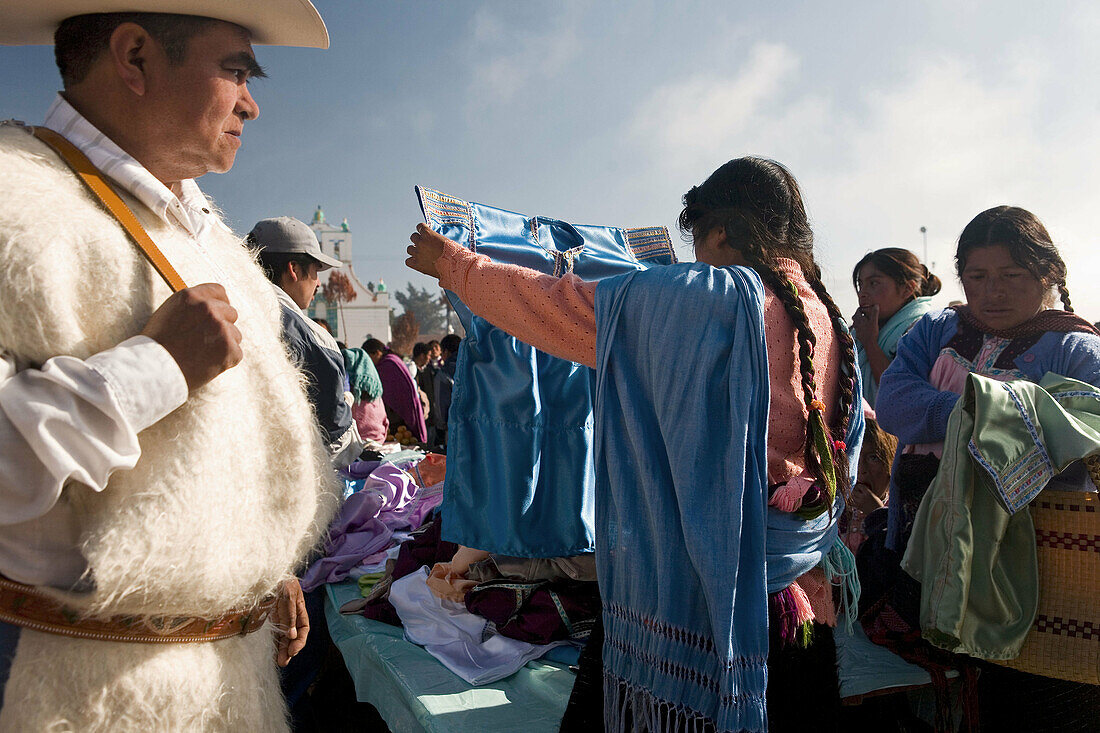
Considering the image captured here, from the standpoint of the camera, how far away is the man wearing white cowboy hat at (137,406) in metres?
0.89

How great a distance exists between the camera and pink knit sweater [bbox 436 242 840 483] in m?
1.66

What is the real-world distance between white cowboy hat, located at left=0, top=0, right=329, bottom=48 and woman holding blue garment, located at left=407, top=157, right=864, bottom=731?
0.74 meters

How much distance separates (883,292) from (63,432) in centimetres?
434

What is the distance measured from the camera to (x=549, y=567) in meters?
2.58

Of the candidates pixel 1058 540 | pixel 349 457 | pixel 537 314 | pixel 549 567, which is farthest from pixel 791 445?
pixel 349 457

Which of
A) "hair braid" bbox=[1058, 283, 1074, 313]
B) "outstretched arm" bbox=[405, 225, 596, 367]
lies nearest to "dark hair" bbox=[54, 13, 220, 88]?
"outstretched arm" bbox=[405, 225, 596, 367]

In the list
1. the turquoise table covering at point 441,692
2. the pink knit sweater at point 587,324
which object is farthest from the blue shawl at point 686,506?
the turquoise table covering at point 441,692

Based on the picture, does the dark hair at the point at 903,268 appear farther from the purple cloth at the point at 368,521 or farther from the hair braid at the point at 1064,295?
the purple cloth at the point at 368,521

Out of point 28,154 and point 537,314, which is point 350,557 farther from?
point 28,154

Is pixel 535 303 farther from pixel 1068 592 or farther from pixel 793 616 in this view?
pixel 1068 592

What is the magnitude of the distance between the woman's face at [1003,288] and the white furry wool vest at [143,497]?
2.55 m

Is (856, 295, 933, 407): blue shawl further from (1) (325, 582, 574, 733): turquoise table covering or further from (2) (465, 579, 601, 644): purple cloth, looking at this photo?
(1) (325, 582, 574, 733): turquoise table covering

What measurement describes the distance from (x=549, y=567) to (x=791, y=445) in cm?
125

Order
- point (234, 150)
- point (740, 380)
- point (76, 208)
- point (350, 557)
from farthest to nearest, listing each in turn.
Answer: point (350, 557), point (740, 380), point (234, 150), point (76, 208)
